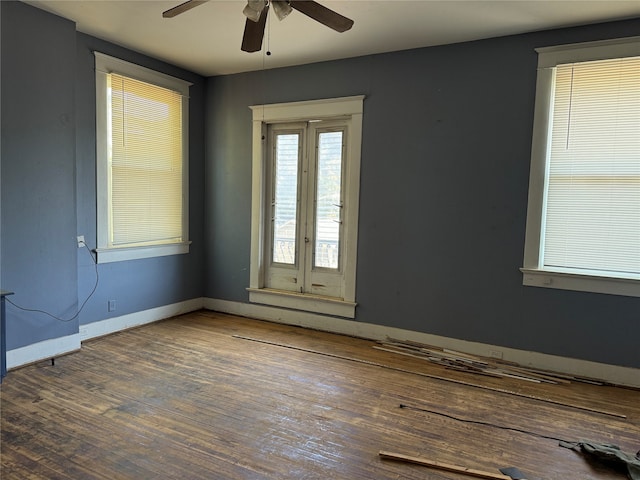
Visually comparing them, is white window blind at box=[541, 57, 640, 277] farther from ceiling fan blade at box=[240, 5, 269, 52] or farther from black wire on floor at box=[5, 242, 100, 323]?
black wire on floor at box=[5, 242, 100, 323]

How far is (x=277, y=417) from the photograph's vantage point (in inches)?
114

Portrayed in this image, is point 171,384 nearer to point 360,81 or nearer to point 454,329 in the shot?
point 454,329

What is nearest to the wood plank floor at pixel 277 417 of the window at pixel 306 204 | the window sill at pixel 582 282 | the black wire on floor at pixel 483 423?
the black wire on floor at pixel 483 423

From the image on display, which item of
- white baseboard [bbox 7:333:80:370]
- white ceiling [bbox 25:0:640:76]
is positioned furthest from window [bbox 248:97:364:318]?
white baseboard [bbox 7:333:80:370]

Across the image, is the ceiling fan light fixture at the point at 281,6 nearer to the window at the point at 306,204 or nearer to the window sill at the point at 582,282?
the window at the point at 306,204

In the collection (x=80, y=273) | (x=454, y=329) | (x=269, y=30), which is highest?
(x=269, y=30)

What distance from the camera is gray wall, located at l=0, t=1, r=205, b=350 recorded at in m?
3.45

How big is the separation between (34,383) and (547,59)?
491cm

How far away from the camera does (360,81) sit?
4578 millimetres

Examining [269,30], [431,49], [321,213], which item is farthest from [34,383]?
[431,49]

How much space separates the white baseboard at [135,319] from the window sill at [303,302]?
836mm

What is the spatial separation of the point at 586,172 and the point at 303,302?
10.1 ft

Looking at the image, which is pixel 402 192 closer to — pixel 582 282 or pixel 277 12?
pixel 582 282

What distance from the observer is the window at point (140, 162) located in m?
4.33
